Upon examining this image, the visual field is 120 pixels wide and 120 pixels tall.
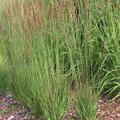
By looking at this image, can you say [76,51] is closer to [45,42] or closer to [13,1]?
[45,42]

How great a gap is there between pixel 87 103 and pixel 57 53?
0.59 metres

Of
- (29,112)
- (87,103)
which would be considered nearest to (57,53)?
(87,103)

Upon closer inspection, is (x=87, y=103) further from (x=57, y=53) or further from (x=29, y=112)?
(x=29, y=112)

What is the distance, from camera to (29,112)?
9.77 feet

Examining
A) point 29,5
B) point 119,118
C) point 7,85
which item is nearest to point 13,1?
point 29,5

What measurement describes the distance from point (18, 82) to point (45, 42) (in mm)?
615

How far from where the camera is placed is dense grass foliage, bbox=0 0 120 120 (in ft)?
8.20

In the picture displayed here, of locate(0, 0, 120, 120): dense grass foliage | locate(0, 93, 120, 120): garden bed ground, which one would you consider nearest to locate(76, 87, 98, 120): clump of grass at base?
locate(0, 0, 120, 120): dense grass foliage

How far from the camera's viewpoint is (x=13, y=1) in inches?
117

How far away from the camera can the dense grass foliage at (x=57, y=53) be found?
8.20 feet

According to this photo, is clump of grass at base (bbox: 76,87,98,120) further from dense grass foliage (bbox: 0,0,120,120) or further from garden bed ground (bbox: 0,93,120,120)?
garden bed ground (bbox: 0,93,120,120)

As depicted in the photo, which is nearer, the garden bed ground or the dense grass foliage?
the dense grass foliage

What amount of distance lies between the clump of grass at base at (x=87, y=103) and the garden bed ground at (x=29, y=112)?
20 cm

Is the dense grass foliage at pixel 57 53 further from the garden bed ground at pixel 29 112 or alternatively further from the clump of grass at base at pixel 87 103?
the garden bed ground at pixel 29 112
